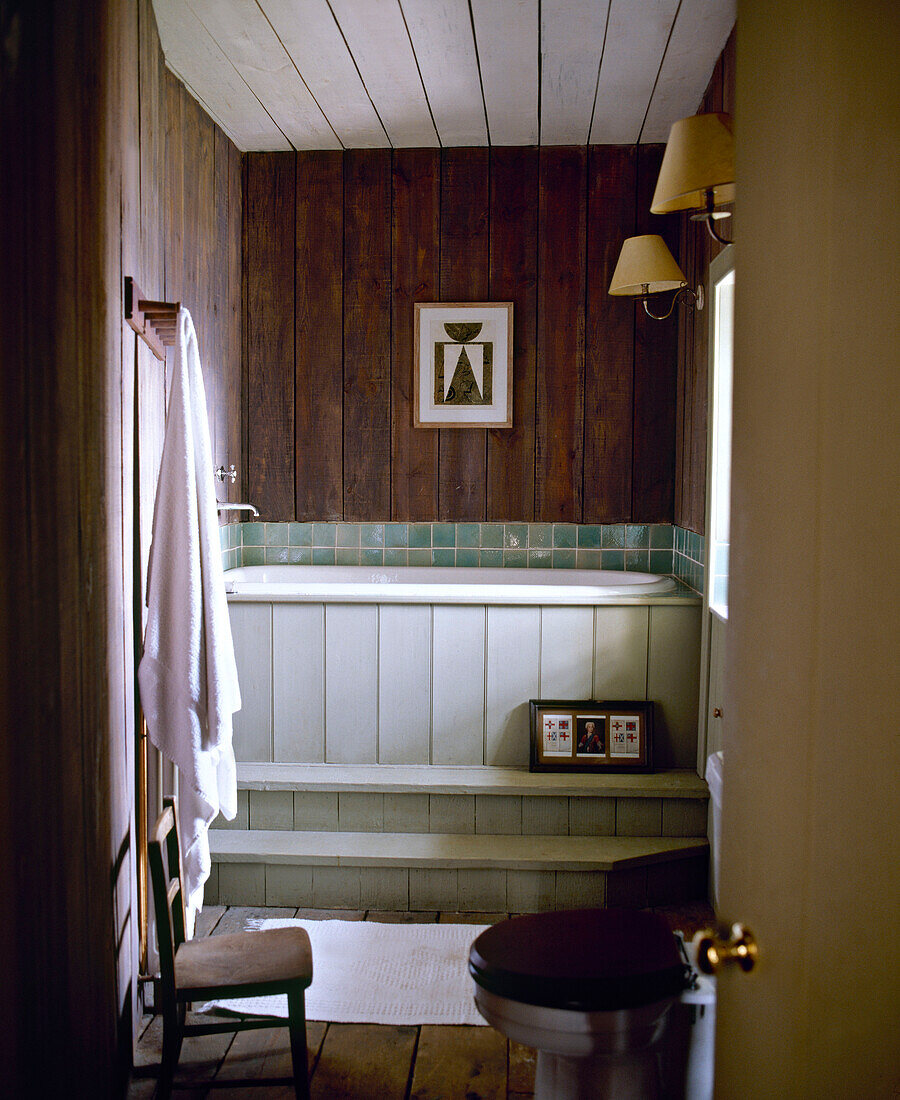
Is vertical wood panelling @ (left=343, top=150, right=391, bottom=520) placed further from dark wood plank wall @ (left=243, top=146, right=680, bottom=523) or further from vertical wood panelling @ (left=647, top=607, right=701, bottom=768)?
vertical wood panelling @ (left=647, top=607, right=701, bottom=768)

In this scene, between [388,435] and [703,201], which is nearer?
[703,201]

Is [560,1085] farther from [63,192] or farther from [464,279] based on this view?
[464,279]

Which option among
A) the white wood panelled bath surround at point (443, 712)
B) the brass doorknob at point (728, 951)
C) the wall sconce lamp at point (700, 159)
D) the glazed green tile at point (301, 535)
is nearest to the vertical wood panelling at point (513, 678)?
the white wood panelled bath surround at point (443, 712)

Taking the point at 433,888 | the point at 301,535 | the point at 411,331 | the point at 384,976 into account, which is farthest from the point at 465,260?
the point at 384,976

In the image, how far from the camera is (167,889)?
1735 millimetres

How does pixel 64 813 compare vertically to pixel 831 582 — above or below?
below

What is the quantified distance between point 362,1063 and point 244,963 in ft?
1.39

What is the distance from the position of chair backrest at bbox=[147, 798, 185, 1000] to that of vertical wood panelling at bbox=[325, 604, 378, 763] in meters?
0.94

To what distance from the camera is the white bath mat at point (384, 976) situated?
84.6 inches

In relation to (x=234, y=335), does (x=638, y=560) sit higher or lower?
lower

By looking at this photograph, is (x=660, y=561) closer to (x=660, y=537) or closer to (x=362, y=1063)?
(x=660, y=537)

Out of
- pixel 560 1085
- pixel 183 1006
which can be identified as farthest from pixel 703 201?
pixel 183 1006

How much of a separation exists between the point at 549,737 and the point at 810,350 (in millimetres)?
2285

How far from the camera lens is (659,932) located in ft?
4.59
